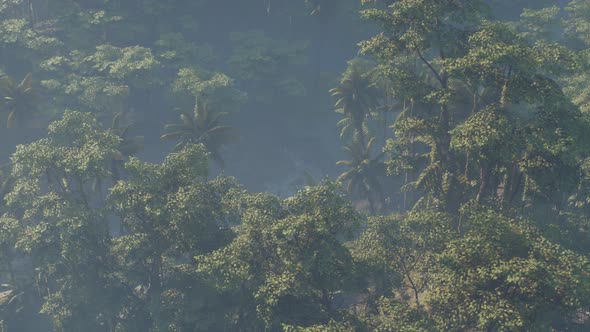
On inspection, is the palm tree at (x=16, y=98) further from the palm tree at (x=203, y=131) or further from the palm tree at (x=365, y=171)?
the palm tree at (x=365, y=171)

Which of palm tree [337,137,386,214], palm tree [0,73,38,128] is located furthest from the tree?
palm tree [0,73,38,128]

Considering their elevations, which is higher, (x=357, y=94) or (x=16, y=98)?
(x=16, y=98)

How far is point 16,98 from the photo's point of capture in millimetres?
48156

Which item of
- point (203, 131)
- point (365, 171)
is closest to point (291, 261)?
point (203, 131)

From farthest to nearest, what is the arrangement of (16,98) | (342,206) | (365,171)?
(365,171)
(16,98)
(342,206)

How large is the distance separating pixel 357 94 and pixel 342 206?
84.8 feet

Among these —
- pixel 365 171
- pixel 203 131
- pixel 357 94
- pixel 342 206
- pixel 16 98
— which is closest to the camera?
pixel 342 206

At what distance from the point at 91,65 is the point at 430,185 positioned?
4781 cm

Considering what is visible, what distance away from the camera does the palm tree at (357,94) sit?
5022 centimetres

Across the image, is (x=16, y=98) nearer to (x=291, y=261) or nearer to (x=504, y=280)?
(x=291, y=261)

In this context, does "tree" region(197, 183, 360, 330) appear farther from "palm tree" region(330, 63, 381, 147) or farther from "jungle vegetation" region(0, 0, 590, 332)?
"palm tree" region(330, 63, 381, 147)

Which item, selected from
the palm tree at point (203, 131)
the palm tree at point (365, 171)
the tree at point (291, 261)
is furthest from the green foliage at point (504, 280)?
the palm tree at point (203, 131)

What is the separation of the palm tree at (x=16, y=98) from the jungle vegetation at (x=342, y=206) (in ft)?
0.58

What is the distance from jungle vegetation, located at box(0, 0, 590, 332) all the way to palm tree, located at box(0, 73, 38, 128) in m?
0.18
